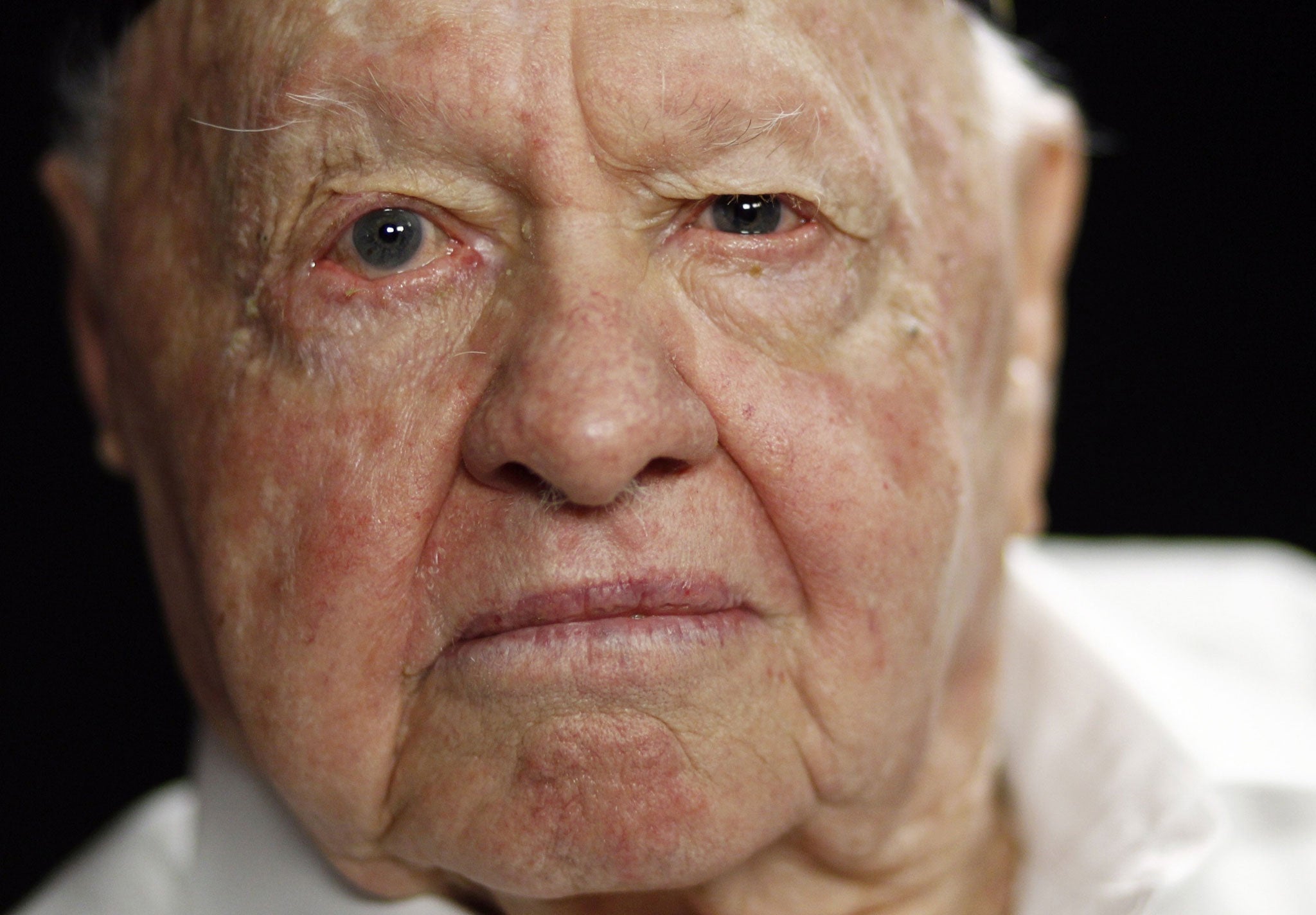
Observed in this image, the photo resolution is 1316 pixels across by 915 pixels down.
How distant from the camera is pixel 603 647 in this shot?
160 centimetres

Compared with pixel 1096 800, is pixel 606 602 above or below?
above

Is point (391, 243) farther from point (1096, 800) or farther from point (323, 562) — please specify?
point (1096, 800)

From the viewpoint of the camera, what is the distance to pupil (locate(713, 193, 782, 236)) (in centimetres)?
175

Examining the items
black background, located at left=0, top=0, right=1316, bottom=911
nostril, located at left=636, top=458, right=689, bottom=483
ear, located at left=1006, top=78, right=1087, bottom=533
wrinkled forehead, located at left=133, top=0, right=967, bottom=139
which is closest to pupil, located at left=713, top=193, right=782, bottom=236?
wrinkled forehead, located at left=133, top=0, right=967, bottom=139

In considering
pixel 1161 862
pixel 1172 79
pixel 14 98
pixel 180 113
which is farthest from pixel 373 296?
pixel 1172 79

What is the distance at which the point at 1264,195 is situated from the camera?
3449mm

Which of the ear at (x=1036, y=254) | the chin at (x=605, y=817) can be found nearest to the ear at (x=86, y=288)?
the chin at (x=605, y=817)

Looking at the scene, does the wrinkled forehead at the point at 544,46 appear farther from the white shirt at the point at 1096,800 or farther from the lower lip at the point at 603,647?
the white shirt at the point at 1096,800

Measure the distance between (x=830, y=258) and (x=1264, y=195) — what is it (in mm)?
2085

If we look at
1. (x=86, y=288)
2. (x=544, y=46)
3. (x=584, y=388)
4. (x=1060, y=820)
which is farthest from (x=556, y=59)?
(x=1060, y=820)

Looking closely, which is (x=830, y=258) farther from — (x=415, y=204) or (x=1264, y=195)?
(x=1264, y=195)

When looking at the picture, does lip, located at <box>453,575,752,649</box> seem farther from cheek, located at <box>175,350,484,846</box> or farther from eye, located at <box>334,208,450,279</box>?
eye, located at <box>334,208,450,279</box>

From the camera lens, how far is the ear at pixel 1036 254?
89.3 inches

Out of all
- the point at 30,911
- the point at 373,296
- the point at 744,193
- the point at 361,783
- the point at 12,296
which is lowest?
the point at 30,911
